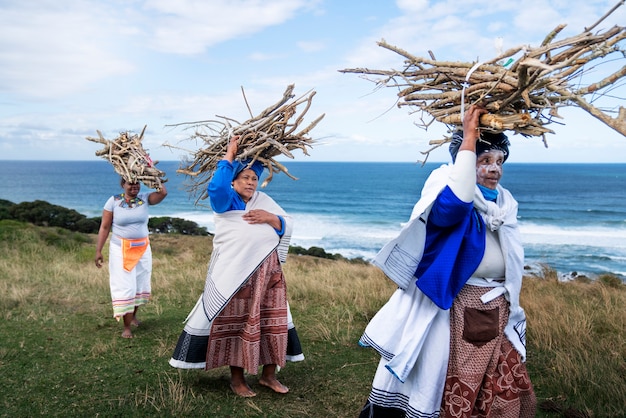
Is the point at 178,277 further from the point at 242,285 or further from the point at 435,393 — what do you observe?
the point at 435,393

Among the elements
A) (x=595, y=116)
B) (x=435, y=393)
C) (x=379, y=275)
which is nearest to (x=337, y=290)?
(x=379, y=275)

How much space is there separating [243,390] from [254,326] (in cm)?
58

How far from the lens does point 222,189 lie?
14.0 ft

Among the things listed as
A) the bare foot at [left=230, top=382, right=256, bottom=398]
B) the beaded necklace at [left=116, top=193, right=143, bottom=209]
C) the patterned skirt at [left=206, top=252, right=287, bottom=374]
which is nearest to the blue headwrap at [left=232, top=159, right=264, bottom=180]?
the patterned skirt at [left=206, top=252, right=287, bottom=374]

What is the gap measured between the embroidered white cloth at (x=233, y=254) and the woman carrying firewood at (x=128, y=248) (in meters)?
2.11

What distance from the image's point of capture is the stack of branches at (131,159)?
633 cm

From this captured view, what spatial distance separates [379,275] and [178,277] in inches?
137

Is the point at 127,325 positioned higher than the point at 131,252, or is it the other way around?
the point at 131,252

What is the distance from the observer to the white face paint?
3.32 metres

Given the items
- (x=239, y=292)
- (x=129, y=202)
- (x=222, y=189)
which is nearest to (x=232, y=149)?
(x=222, y=189)

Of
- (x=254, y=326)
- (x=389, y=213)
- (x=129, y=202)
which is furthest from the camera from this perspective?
(x=389, y=213)

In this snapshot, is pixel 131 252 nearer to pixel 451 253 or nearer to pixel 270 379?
pixel 270 379

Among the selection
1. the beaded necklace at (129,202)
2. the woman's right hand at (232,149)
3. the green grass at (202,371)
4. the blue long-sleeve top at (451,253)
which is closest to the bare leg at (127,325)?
the green grass at (202,371)

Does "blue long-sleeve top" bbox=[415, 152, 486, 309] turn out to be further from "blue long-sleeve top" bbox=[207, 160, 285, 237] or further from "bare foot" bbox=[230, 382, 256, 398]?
"bare foot" bbox=[230, 382, 256, 398]
